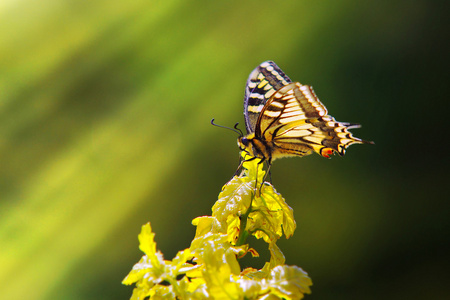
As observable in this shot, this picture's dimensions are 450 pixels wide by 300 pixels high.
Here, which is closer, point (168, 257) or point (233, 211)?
point (233, 211)

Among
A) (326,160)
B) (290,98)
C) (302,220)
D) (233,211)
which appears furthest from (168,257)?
(233,211)

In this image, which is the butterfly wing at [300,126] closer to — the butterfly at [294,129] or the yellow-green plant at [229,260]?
the butterfly at [294,129]

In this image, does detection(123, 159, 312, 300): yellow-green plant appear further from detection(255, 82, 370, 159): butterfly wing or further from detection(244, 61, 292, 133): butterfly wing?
detection(244, 61, 292, 133): butterfly wing

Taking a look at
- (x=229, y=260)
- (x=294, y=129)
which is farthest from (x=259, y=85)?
(x=229, y=260)

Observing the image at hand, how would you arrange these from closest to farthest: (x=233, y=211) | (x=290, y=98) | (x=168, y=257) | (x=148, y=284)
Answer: (x=148, y=284) → (x=233, y=211) → (x=290, y=98) → (x=168, y=257)

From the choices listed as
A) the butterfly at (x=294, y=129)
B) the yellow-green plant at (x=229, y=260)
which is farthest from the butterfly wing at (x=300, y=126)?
the yellow-green plant at (x=229, y=260)

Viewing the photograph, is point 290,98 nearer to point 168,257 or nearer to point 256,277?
point 256,277
